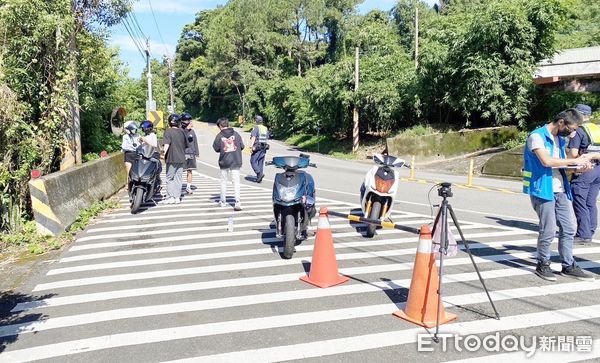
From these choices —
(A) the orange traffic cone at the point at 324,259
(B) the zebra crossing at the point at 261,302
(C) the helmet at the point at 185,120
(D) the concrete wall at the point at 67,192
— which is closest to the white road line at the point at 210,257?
(B) the zebra crossing at the point at 261,302

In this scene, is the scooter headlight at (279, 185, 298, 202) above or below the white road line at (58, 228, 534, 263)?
A: above

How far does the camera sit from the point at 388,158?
805 cm

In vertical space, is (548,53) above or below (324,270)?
above

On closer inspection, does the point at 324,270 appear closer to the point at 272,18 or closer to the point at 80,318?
the point at 80,318

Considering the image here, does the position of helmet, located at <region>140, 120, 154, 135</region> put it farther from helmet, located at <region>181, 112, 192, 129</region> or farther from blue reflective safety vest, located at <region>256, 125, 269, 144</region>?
blue reflective safety vest, located at <region>256, 125, 269, 144</region>

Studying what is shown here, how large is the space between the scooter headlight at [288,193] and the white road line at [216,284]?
112cm

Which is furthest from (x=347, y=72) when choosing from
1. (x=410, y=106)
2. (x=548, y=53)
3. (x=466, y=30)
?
(x=548, y=53)

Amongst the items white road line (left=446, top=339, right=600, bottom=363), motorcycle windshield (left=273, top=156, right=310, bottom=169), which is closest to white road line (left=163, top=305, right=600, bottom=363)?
white road line (left=446, top=339, right=600, bottom=363)

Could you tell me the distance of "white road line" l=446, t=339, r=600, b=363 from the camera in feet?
12.4

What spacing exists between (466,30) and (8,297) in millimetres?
25125

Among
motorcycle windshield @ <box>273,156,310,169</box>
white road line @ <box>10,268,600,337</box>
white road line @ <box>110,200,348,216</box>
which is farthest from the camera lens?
white road line @ <box>110,200,348,216</box>

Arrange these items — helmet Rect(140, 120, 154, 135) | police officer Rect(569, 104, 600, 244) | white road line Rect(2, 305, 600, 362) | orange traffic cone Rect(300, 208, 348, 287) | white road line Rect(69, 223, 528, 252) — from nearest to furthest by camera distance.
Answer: white road line Rect(2, 305, 600, 362)
orange traffic cone Rect(300, 208, 348, 287)
police officer Rect(569, 104, 600, 244)
white road line Rect(69, 223, 528, 252)
helmet Rect(140, 120, 154, 135)

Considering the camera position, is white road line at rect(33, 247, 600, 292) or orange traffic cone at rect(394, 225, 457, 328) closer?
orange traffic cone at rect(394, 225, 457, 328)

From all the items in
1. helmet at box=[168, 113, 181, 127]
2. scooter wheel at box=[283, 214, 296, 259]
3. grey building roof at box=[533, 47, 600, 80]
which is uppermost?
grey building roof at box=[533, 47, 600, 80]
